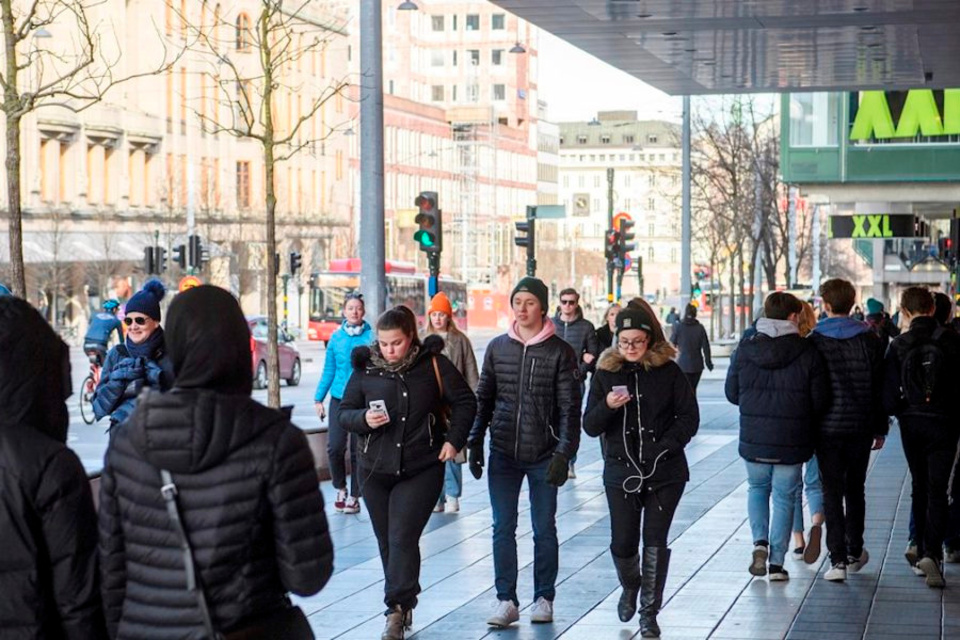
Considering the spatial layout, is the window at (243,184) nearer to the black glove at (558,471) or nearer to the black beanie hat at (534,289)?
the black beanie hat at (534,289)

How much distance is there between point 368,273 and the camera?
55.6ft

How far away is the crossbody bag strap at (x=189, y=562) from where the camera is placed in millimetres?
4789

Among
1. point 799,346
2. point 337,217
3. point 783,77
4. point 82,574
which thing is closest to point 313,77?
point 337,217

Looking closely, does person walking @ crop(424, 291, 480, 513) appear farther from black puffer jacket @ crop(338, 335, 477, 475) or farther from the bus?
the bus

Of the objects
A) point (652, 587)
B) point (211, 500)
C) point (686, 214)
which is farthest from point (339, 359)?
point (686, 214)

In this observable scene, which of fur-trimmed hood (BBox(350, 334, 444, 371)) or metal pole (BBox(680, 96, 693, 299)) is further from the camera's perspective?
metal pole (BBox(680, 96, 693, 299))

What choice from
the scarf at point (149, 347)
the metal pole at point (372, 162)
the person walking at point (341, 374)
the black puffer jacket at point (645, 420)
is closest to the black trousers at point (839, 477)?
the black puffer jacket at point (645, 420)

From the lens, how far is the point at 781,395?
35.2ft

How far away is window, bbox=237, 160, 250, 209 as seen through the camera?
8300 centimetres

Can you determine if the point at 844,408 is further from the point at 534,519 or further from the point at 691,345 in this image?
the point at 691,345

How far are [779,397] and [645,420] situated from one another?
162 cm

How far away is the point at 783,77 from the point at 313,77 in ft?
226

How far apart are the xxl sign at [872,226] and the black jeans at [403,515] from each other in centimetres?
3221

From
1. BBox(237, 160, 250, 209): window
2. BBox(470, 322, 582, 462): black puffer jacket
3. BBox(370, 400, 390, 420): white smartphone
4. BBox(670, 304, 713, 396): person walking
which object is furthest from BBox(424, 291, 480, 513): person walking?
BBox(237, 160, 250, 209): window
